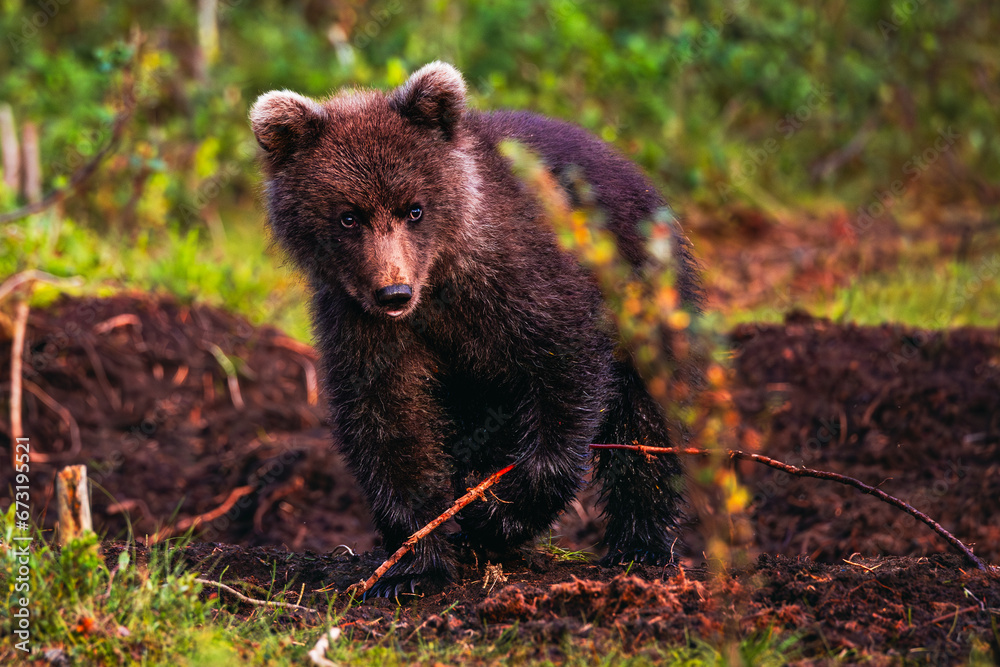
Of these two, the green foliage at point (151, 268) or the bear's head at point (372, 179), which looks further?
the green foliage at point (151, 268)

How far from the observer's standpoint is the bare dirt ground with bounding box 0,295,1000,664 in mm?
4781

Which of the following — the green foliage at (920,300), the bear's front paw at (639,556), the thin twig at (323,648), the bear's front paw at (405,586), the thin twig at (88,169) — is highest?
the thin twig at (88,169)

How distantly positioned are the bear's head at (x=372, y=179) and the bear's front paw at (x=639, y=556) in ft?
4.88

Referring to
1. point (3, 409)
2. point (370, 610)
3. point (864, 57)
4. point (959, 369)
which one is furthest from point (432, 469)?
point (864, 57)

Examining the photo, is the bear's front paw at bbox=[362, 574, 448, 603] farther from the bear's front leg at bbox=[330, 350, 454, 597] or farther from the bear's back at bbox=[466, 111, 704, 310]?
the bear's back at bbox=[466, 111, 704, 310]

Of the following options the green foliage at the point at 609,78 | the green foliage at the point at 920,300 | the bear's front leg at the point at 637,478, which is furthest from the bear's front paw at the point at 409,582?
the green foliage at the point at 609,78

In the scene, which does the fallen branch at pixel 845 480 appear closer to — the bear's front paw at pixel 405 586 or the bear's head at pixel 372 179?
the bear's front paw at pixel 405 586

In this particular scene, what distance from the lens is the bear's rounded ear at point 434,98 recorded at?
4078mm

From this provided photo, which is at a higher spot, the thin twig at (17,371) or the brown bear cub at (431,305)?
the brown bear cub at (431,305)

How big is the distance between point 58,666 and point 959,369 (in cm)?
576

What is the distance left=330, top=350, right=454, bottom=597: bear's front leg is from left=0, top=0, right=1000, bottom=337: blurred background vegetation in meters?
4.41

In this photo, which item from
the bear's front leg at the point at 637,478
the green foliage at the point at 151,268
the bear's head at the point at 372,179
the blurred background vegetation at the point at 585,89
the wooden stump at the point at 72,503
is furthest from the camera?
the blurred background vegetation at the point at 585,89

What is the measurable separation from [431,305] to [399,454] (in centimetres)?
63

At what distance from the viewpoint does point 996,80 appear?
1105 centimetres
